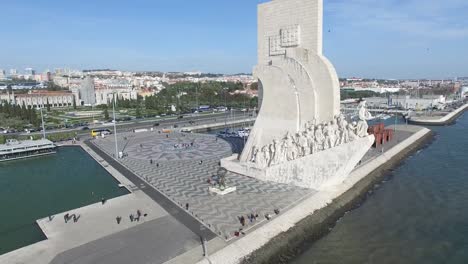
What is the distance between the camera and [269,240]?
16.7 m

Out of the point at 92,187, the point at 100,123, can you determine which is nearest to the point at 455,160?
the point at 92,187

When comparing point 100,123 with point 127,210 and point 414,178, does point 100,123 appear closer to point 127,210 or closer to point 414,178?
point 127,210

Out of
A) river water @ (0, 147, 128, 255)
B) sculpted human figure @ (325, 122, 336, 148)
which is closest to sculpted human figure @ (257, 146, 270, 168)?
sculpted human figure @ (325, 122, 336, 148)

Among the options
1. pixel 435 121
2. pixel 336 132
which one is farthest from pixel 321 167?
pixel 435 121

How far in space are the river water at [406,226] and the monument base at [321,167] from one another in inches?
111

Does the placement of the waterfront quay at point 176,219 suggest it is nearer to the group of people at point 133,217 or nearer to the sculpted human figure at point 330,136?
the group of people at point 133,217

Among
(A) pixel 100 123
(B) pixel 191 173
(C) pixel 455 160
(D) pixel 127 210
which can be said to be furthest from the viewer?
(A) pixel 100 123

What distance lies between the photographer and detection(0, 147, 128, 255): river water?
62.0ft

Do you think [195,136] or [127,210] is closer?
[127,210]

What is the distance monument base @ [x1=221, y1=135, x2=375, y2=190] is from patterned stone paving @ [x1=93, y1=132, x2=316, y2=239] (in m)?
0.72

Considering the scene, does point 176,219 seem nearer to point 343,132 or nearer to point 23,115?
point 343,132

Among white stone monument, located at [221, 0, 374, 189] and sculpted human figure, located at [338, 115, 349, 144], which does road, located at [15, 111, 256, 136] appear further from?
sculpted human figure, located at [338, 115, 349, 144]

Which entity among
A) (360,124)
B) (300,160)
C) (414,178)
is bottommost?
(414,178)

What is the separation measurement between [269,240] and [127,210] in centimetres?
883
